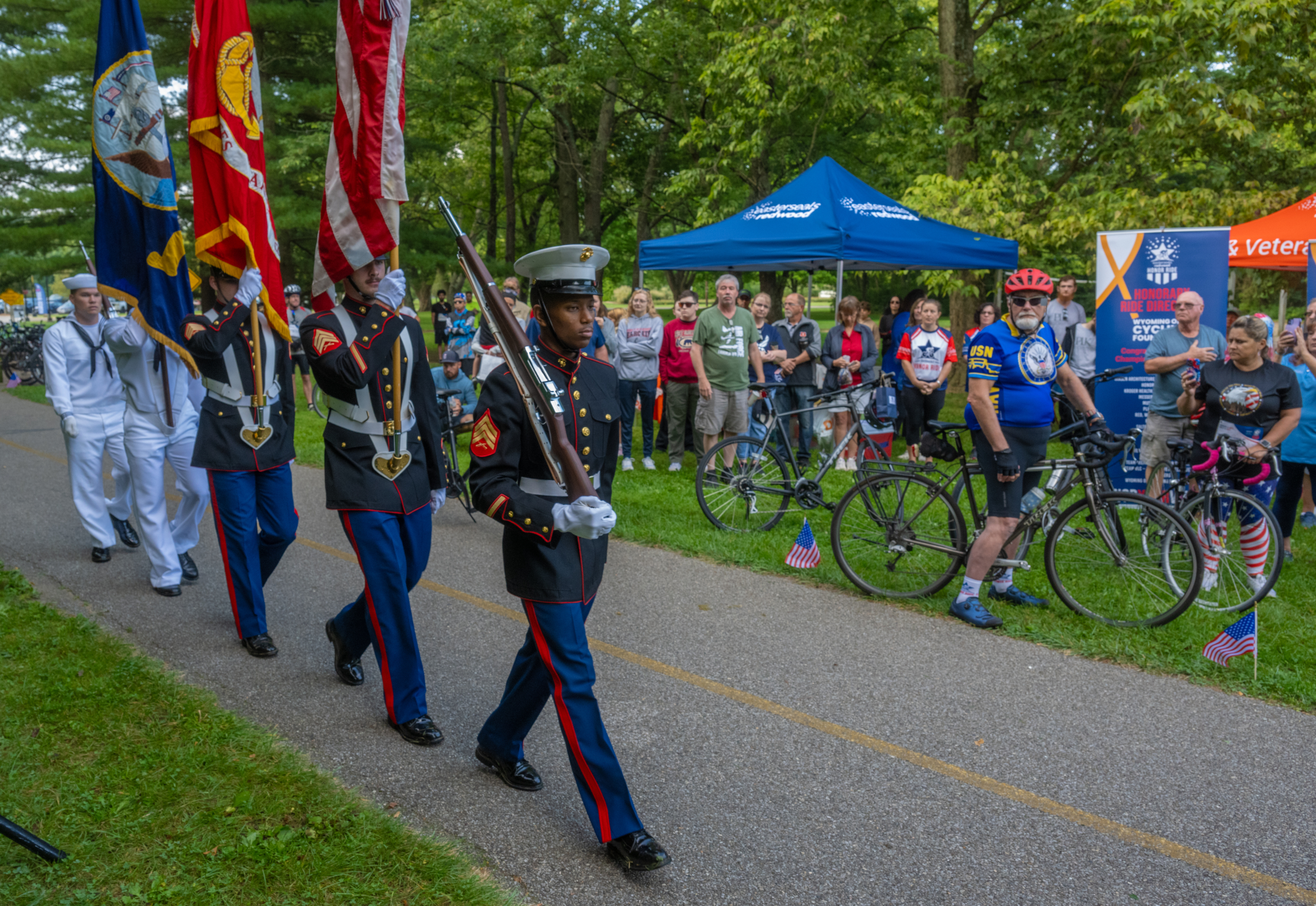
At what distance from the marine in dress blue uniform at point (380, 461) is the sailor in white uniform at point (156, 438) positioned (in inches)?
107

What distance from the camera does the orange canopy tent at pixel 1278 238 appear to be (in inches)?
427

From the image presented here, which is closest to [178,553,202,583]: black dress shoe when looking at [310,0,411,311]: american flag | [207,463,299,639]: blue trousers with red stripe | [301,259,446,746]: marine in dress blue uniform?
[207,463,299,639]: blue trousers with red stripe

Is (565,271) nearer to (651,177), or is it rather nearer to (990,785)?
(990,785)

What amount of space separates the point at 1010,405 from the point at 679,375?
538 cm

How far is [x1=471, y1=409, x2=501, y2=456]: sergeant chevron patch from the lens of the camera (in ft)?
10.6

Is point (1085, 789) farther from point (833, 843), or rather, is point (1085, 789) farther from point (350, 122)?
point (350, 122)

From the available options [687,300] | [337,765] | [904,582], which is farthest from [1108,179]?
[337,765]

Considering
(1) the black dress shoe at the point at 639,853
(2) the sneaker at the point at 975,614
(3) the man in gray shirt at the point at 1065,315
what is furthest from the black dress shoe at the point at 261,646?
(3) the man in gray shirt at the point at 1065,315

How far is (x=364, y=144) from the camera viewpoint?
4.50 meters

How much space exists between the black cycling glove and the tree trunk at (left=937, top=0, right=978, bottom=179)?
12.2 meters

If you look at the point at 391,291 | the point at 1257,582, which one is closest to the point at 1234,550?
the point at 1257,582

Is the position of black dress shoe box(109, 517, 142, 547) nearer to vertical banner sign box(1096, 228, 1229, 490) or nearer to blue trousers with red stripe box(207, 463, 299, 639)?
blue trousers with red stripe box(207, 463, 299, 639)

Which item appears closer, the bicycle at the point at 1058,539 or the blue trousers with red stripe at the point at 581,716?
the blue trousers with red stripe at the point at 581,716

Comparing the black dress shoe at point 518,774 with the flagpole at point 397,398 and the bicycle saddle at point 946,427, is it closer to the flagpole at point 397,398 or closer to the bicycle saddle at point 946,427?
the flagpole at point 397,398
